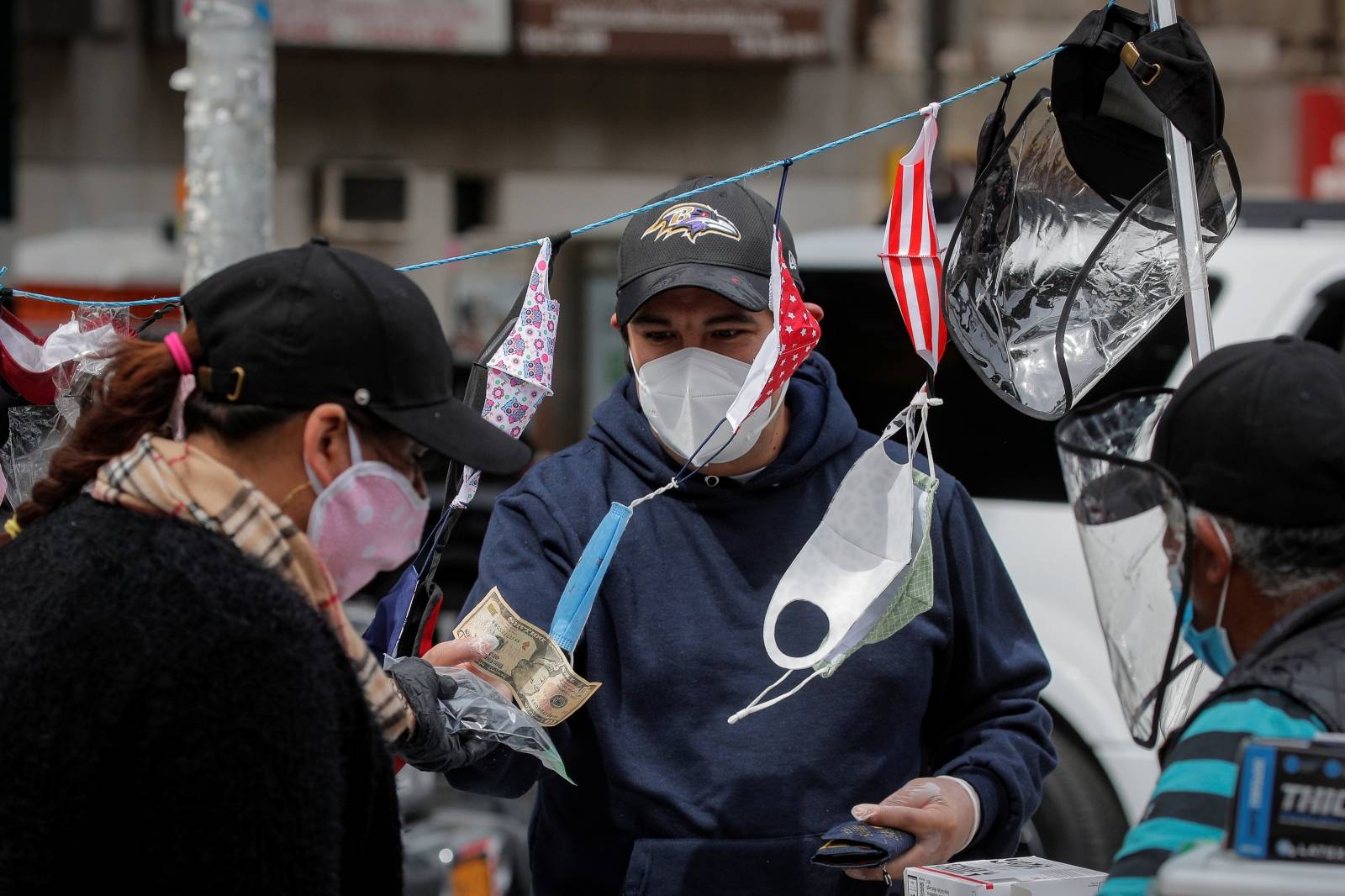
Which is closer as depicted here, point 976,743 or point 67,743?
point 67,743

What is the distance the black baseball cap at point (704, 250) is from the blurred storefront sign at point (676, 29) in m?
11.3

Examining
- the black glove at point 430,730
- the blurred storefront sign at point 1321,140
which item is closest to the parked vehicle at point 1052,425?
the black glove at point 430,730

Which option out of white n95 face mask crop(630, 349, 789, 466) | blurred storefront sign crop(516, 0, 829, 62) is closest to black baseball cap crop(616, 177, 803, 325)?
white n95 face mask crop(630, 349, 789, 466)

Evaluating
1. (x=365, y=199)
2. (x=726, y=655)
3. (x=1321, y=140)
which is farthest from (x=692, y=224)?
(x=1321, y=140)

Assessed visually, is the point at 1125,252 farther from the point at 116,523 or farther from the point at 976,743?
the point at 116,523

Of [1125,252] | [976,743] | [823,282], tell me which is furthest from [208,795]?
[823,282]

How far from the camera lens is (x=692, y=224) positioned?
2.57 metres

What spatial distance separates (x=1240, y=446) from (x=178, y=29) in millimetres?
13018

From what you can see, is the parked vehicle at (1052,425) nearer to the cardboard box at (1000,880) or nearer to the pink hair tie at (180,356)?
the cardboard box at (1000,880)

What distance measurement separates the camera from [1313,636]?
5.18 ft

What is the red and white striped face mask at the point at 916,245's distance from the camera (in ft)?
8.41

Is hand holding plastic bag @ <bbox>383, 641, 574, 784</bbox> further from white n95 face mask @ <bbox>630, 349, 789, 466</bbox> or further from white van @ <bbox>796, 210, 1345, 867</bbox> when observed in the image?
white van @ <bbox>796, 210, 1345, 867</bbox>

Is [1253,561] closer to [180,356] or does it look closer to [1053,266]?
[1053,266]

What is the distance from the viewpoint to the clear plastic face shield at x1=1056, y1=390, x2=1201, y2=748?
177cm
